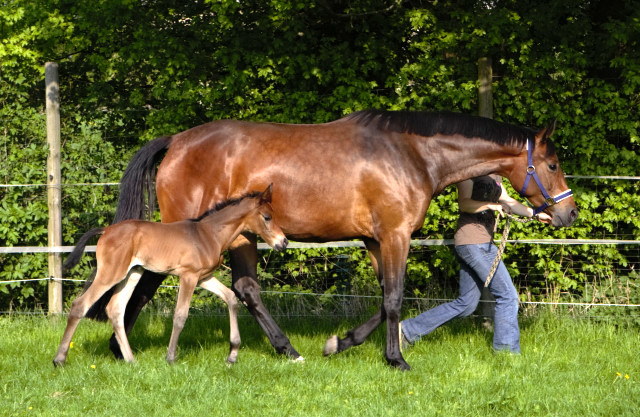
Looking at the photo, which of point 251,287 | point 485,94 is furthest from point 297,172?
A: point 485,94

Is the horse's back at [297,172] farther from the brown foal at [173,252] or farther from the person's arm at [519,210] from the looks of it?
the person's arm at [519,210]

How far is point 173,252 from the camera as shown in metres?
5.88

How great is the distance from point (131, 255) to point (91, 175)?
11.4 ft

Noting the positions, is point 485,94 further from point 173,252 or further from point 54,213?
point 54,213

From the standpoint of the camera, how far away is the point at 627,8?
841cm

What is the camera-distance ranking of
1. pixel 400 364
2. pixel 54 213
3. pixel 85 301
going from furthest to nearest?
pixel 54 213, pixel 400 364, pixel 85 301

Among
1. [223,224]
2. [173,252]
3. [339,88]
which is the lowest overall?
[173,252]

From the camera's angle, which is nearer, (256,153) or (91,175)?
(256,153)

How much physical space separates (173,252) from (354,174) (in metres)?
1.53

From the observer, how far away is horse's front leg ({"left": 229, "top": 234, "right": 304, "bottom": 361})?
640 cm

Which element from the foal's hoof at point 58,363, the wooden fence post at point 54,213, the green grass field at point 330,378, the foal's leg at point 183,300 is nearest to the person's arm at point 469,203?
the green grass field at point 330,378

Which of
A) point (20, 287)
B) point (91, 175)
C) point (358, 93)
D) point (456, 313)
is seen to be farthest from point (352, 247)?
point (20, 287)

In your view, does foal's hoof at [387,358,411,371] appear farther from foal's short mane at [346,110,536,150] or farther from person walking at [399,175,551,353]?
foal's short mane at [346,110,536,150]

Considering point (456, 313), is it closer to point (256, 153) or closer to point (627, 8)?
point (256, 153)
